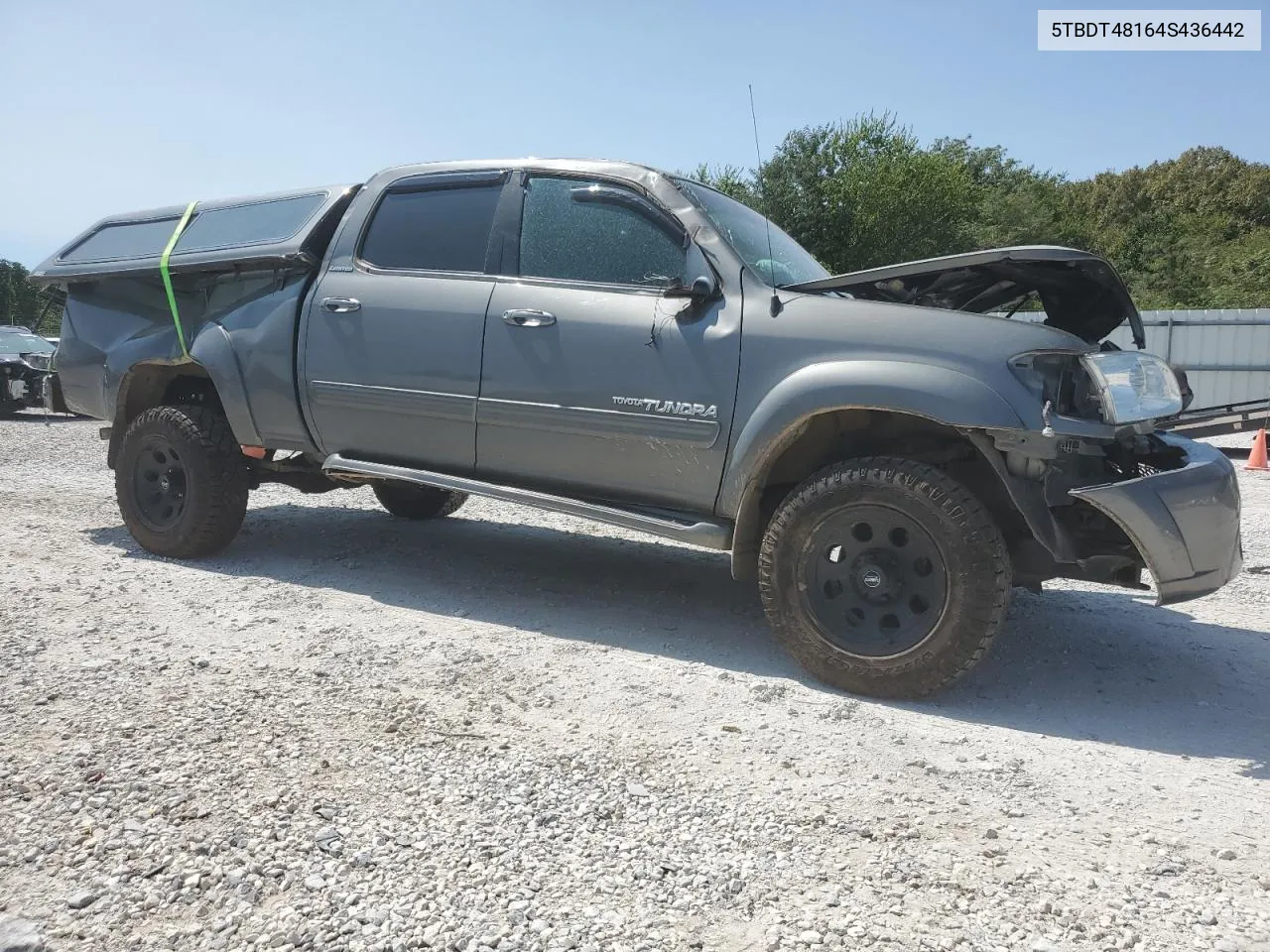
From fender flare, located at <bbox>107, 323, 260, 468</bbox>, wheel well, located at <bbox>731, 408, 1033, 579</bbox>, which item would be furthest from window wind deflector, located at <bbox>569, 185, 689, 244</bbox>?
fender flare, located at <bbox>107, 323, 260, 468</bbox>

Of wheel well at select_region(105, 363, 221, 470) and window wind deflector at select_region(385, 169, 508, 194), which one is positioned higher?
window wind deflector at select_region(385, 169, 508, 194)

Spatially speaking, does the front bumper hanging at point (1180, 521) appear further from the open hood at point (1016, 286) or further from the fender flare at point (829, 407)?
the open hood at point (1016, 286)

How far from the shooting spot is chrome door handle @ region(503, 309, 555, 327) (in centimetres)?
393

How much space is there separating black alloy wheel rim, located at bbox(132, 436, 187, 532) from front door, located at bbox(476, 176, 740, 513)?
1958mm

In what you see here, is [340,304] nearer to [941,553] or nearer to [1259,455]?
[941,553]

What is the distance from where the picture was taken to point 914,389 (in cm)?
321

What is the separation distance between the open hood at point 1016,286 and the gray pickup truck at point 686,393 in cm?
2

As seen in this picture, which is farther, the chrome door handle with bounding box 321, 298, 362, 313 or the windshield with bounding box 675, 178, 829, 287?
the chrome door handle with bounding box 321, 298, 362, 313

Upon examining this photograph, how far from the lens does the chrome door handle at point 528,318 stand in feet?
12.9

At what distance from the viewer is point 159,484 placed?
5.12 m

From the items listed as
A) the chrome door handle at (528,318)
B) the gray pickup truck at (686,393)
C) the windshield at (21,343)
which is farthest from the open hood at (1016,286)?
the windshield at (21,343)

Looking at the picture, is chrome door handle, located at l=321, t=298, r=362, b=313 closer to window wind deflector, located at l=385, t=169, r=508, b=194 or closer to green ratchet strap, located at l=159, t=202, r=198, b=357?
window wind deflector, located at l=385, t=169, r=508, b=194

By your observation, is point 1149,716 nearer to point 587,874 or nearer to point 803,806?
point 803,806

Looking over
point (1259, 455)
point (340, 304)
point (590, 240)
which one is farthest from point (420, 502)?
point (1259, 455)
